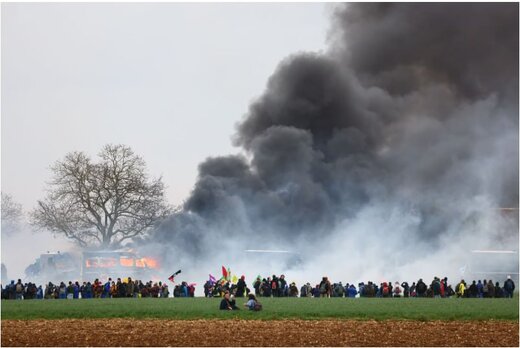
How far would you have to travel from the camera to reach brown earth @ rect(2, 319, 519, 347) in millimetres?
23641

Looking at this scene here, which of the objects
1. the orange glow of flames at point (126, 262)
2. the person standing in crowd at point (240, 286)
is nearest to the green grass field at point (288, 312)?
the person standing in crowd at point (240, 286)

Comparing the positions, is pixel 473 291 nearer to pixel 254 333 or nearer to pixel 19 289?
pixel 19 289

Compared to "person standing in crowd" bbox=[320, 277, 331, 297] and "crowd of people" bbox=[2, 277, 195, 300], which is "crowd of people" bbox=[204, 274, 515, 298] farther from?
"crowd of people" bbox=[2, 277, 195, 300]

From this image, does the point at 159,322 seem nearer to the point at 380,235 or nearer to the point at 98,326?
the point at 98,326

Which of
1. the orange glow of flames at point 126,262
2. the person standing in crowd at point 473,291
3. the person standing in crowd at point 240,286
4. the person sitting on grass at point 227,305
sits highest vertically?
the orange glow of flames at point 126,262

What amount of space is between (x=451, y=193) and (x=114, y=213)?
34.0m

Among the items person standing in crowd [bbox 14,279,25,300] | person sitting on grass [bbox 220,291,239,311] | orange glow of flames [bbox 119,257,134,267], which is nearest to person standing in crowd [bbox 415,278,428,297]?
person sitting on grass [bbox 220,291,239,311]

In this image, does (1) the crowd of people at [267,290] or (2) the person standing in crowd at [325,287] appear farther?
(2) the person standing in crowd at [325,287]

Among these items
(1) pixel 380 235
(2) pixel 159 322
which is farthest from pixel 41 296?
(1) pixel 380 235

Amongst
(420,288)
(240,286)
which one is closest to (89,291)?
(240,286)

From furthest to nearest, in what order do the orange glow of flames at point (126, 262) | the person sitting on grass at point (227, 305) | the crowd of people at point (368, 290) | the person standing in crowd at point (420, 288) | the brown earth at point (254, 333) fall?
the orange glow of flames at point (126, 262) < the person standing in crowd at point (420, 288) < the crowd of people at point (368, 290) < the person sitting on grass at point (227, 305) < the brown earth at point (254, 333)

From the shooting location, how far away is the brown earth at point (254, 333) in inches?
931

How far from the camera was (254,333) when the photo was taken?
25609 millimetres

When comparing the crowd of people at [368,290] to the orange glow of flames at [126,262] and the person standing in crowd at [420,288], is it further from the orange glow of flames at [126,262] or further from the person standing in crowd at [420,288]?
the orange glow of flames at [126,262]
